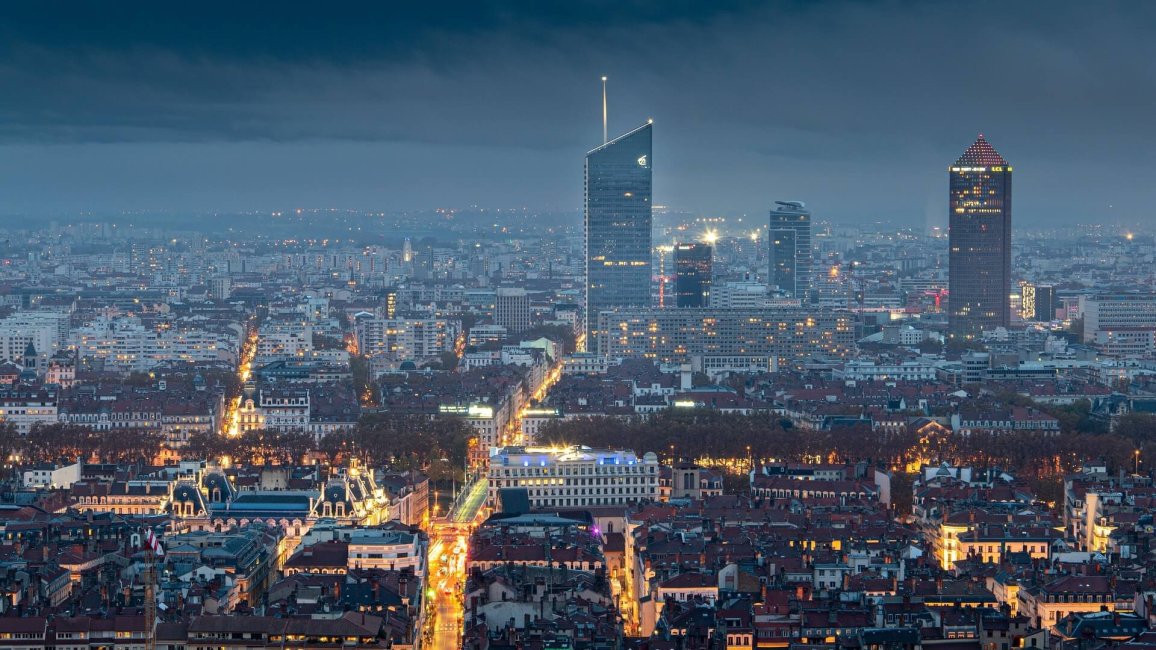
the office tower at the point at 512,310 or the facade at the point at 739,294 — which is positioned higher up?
the facade at the point at 739,294

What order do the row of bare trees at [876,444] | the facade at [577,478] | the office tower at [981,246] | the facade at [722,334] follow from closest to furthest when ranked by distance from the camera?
the facade at [577,478] < the row of bare trees at [876,444] < the facade at [722,334] < the office tower at [981,246]

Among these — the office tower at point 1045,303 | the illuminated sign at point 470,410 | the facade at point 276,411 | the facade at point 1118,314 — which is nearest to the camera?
the illuminated sign at point 470,410

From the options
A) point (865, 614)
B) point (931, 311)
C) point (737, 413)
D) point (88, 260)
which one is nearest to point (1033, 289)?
point (931, 311)

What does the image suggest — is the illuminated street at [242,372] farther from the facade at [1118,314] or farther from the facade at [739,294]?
the facade at [1118,314]

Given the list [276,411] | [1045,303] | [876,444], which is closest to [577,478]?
[876,444]

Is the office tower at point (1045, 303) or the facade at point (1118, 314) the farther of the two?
the office tower at point (1045, 303)

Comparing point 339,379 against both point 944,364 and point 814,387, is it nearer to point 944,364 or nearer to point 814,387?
point 814,387

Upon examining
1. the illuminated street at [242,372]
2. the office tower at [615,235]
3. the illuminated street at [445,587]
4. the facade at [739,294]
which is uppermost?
the office tower at [615,235]

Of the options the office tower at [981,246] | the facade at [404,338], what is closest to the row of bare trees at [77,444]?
the facade at [404,338]
